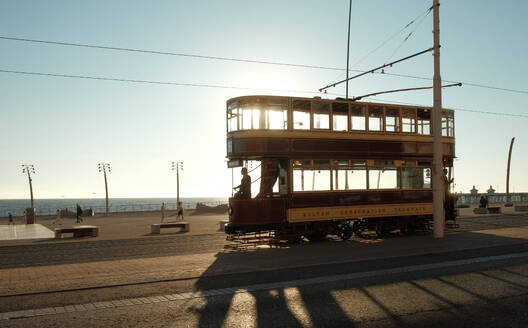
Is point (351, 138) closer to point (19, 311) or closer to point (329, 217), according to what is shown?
point (329, 217)

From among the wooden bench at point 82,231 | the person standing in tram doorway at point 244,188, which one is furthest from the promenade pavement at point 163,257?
the wooden bench at point 82,231

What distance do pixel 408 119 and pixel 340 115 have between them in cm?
348

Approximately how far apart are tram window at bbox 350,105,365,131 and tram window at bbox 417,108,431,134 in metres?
3.09

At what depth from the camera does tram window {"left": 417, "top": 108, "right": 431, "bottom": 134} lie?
19.1m

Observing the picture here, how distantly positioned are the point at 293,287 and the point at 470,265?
4.88 m

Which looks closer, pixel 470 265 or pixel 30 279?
pixel 30 279

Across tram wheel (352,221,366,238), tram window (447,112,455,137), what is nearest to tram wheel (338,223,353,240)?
tram wheel (352,221,366,238)

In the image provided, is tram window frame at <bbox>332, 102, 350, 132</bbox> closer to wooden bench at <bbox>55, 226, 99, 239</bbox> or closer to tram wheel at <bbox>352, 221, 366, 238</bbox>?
tram wheel at <bbox>352, 221, 366, 238</bbox>

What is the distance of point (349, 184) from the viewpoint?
17.1 metres


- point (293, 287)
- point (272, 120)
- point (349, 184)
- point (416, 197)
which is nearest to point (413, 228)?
point (416, 197)

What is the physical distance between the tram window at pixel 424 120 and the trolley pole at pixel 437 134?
1.53 metres

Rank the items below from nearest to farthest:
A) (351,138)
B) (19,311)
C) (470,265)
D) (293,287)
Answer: (19,311)
(293,287)
(470,265)
(351,138)

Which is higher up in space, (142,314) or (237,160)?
(237,160)

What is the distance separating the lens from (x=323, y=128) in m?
16.6
